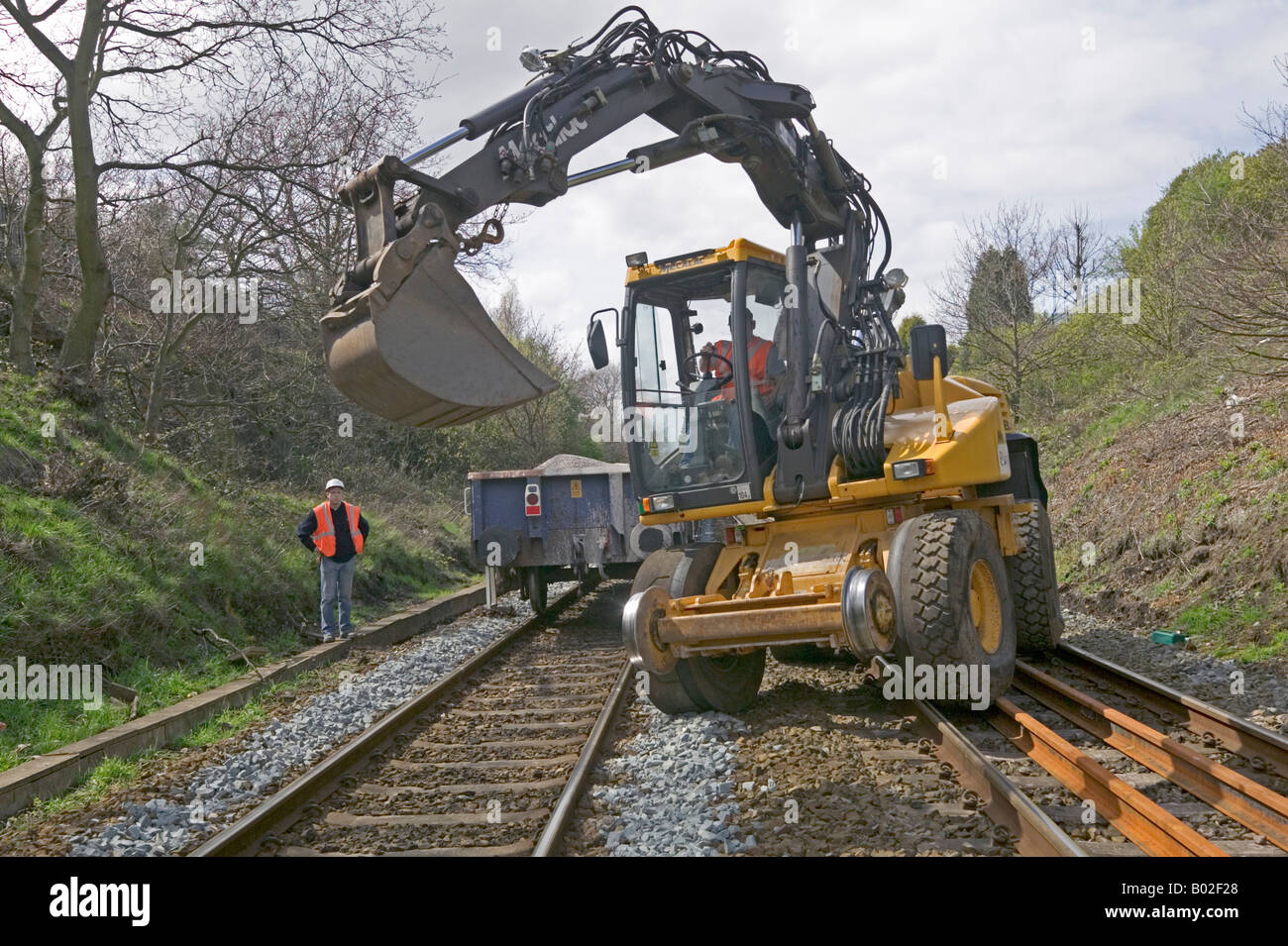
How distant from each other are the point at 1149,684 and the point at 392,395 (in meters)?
5.61

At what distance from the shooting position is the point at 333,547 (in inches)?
423

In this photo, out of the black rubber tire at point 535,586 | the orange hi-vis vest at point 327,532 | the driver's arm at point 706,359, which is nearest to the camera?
the driver's arm at point 706,359

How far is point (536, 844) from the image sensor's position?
4.34 meters

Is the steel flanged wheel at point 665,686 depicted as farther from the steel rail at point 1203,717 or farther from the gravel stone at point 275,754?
the steel rail at point 1203,717

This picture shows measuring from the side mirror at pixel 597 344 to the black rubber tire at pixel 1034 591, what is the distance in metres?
3.89

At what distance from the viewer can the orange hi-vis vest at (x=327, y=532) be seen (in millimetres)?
10734

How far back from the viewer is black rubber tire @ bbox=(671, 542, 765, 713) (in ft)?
21.6

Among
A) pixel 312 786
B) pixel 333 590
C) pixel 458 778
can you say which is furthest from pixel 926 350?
pixel 333 590

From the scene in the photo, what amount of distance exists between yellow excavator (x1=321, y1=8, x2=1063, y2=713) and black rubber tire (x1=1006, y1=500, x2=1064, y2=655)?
23mm

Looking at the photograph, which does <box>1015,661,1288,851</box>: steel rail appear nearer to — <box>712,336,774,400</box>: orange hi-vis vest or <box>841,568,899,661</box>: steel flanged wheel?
<box>841,568,899,661</box>: steel flanged wheel

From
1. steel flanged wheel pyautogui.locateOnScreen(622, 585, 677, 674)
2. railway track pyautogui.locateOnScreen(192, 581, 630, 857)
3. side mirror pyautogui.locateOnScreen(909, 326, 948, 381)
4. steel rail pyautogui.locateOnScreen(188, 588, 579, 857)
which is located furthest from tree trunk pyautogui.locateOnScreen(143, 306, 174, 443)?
side mirror pyautogui.locateOnScreen(909, 326, 948, 381)

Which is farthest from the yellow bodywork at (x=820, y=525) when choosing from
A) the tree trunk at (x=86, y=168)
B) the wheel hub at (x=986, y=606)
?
the tree trunk at (x=86, y=168)

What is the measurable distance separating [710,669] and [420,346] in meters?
3.13
